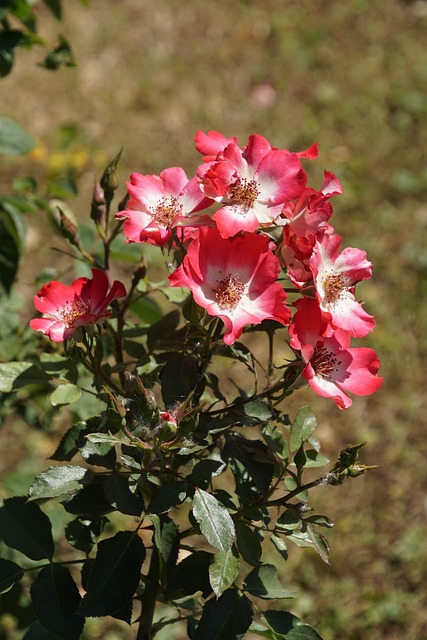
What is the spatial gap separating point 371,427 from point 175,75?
1.90m

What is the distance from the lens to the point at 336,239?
103cm

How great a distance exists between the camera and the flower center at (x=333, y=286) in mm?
1021

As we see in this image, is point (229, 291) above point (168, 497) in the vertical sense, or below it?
above

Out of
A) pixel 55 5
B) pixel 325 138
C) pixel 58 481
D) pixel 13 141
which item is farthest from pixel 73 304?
pixel 325 138

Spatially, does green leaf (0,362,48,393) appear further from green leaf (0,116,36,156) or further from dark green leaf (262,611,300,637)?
green leaf (0,116,36,156)

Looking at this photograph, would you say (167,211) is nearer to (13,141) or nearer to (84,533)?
(84,533)

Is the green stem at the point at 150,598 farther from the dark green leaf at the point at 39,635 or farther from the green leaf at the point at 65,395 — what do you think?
the green leaf at the point at 65,395

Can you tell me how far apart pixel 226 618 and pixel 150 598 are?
159mm

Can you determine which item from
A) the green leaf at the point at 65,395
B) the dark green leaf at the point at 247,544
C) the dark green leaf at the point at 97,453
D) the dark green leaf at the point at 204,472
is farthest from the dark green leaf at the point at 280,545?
the green leaf at the point at 65,395

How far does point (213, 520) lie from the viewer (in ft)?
3.15

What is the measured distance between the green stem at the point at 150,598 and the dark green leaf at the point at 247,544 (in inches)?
5.9

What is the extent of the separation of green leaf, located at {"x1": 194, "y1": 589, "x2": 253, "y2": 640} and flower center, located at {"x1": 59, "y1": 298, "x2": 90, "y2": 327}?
425mm

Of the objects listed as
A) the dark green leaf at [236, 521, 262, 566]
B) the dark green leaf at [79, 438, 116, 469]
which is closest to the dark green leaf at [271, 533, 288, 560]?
the dark green leaf at [236, 521, 262, 566]

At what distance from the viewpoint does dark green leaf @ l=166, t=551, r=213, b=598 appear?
1.03 metres
